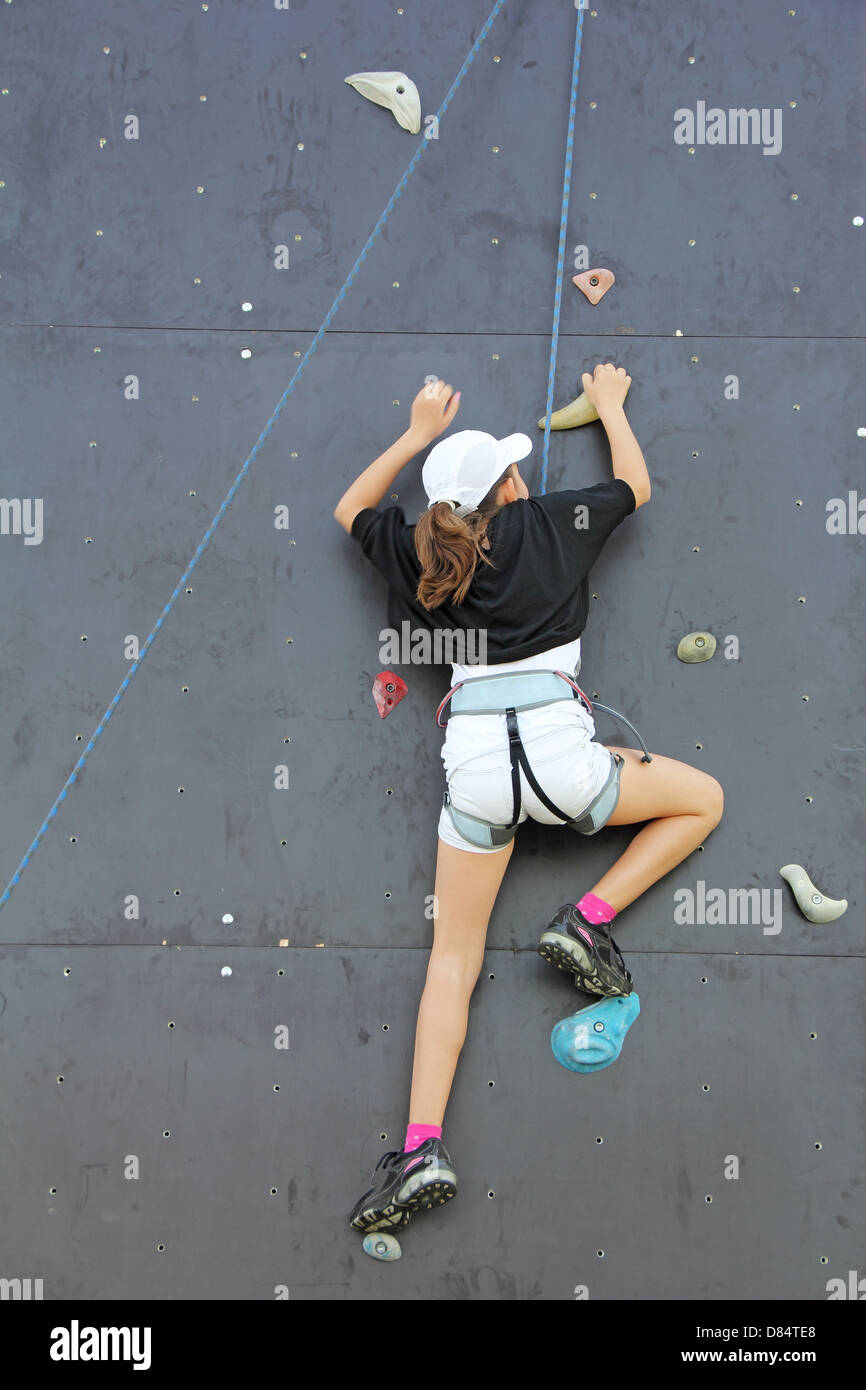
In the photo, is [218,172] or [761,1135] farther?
[218,172]

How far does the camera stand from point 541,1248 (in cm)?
247

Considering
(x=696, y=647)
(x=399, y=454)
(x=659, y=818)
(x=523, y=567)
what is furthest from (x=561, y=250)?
(x=659, y=818)

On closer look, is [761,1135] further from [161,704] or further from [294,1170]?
[161,704]

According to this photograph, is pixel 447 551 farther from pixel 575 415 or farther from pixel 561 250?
pixel 561 250

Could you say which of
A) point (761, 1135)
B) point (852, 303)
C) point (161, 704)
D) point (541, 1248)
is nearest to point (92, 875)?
point (161, 704)

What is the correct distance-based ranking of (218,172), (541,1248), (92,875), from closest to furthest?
(541,1248) → (92,875) → (218,172)

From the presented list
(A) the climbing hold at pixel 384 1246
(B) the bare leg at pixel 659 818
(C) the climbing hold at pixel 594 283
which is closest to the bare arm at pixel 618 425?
(C) the climbing hold at pixel 594 283

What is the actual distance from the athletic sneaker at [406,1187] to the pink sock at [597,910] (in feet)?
2.01

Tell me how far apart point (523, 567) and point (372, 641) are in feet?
1.62

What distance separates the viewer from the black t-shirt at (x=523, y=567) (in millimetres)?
2377

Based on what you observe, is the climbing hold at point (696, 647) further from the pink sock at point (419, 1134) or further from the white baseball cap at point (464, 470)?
the pink sock at point (419, 1134)

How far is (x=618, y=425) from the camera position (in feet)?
8.60

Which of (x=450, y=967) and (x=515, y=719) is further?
(x=450, y=967)

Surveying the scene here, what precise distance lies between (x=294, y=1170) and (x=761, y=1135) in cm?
112
